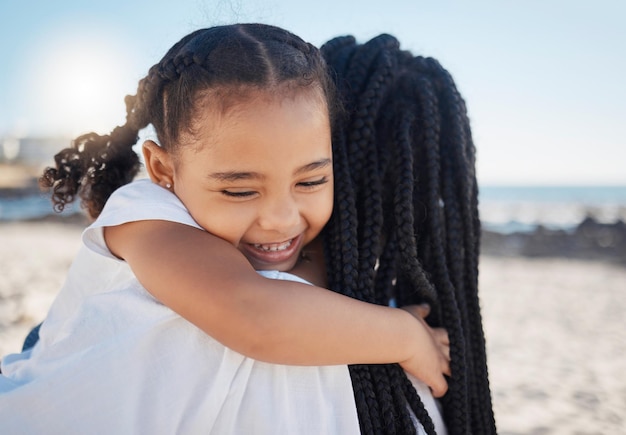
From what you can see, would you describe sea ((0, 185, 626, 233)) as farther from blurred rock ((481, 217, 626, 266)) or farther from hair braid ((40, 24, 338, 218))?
hair braid ((40, 24, 338, 218))

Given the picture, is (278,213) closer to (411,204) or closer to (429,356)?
(411,204)

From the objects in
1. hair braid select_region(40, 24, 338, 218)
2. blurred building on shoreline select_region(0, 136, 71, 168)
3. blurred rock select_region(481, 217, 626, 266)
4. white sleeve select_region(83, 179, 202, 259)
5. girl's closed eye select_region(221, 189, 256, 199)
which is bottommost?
blurred building on shoreline select_region(0, 136, 71, 168)

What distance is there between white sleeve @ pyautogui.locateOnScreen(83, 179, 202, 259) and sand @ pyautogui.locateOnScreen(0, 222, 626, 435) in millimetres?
2732

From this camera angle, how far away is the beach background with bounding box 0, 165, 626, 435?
12.3ft

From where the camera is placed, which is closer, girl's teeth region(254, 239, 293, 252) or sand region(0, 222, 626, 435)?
girl's teeth region(254, 239, 293, 252)

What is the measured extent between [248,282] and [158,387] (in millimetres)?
333

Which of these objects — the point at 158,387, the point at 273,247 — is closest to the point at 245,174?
the point at 273,247


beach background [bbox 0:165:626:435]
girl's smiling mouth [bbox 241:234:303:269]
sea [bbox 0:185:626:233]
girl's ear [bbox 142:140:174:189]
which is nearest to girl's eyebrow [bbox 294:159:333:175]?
girl's smiling mouth [bbox 241:234:303:269]

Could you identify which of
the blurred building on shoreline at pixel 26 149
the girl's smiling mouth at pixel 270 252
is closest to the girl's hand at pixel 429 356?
the girl's smiling mouth at pixel 270 252

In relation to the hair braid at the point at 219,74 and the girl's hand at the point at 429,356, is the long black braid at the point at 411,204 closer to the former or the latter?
the girl's hand at the point at 429,356

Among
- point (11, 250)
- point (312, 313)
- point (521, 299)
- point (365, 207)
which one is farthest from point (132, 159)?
point (11, 250)

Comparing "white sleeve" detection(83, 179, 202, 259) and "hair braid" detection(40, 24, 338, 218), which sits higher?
"hair braid" detection(40, 24, 338, 218)

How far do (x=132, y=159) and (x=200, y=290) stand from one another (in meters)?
1.00

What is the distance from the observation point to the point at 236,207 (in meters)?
1.52
